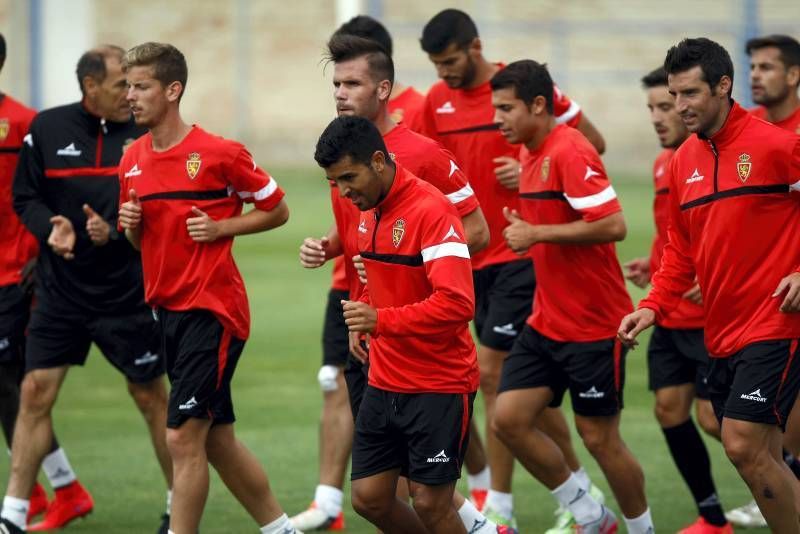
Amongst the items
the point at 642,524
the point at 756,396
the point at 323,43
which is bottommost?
the point at 323,43

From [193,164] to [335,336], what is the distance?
1866 millimetres

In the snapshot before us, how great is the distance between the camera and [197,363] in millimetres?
7043

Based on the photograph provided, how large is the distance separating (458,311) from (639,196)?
19.8m

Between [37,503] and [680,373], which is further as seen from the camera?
[37,503]

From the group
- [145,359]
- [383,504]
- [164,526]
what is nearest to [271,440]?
[145,359]

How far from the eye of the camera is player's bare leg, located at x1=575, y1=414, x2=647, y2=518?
24.5 ft

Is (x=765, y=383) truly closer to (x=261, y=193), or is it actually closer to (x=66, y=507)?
(x=261, y=193)

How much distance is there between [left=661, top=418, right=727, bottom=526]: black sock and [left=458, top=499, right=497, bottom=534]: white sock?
1698 mm

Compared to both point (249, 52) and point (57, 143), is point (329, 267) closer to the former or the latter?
point (57, 143)

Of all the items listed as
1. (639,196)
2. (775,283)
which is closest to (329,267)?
(639,196)

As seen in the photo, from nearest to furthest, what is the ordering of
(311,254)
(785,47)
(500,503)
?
(311,254)
(500,503)
(785,47)

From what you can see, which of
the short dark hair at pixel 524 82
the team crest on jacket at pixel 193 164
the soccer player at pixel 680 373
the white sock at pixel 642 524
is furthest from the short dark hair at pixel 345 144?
the white sock at pixel 642 524

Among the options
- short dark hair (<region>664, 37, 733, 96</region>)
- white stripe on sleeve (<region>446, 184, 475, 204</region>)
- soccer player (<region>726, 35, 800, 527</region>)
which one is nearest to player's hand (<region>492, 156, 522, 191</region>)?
soccer player (<region>726, 35, 800, 527</region>)

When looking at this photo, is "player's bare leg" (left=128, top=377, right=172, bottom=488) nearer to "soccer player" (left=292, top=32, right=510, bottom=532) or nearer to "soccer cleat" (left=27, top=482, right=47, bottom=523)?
"soccer cleat" (left=27, top=482, right=47, bottom=523)
